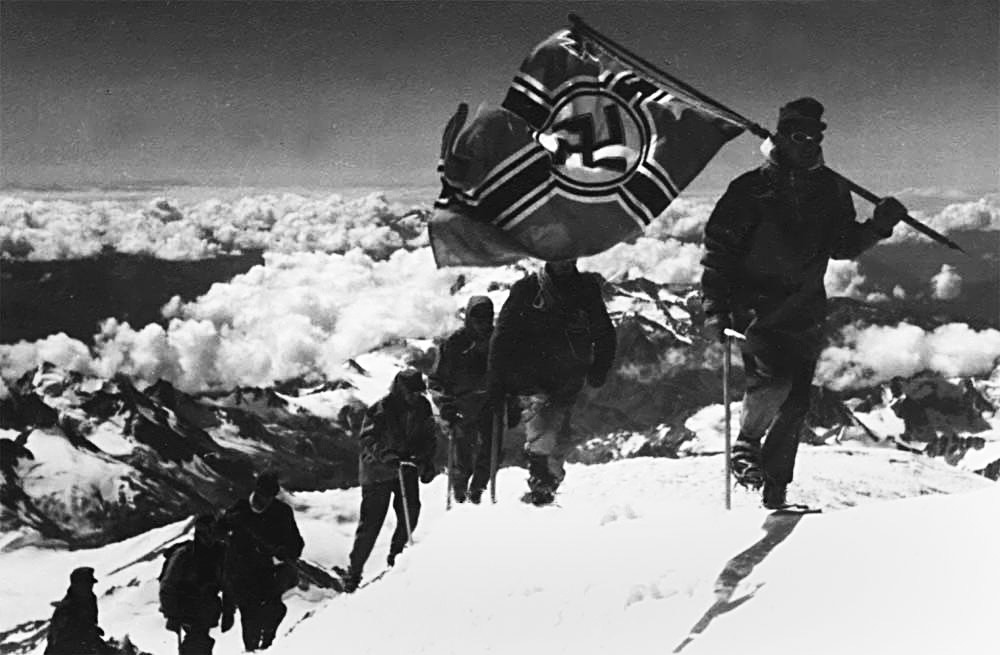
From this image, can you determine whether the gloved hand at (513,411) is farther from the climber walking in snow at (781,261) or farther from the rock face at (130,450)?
the climber walking in snow at (781,261)

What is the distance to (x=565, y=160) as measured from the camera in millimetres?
7633

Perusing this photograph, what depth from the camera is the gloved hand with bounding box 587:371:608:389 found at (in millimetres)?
7859

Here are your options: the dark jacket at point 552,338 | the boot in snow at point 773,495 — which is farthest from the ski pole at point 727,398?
the dark jacket at point 552,338

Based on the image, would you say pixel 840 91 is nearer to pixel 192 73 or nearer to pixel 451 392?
pixel 451 392

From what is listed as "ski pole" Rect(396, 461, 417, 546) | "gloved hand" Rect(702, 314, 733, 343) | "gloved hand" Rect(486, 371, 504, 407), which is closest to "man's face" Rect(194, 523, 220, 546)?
"ski pole" Rect(396, 461, 417, 546)

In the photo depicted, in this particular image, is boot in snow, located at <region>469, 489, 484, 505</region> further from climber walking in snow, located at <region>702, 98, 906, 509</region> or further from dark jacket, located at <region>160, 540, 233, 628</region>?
climber walking in snow, located at <region>702, 98, 906, 509</region>

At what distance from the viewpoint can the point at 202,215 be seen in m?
8.41

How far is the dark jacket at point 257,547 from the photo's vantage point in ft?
24.1

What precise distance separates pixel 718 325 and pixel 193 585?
298 cm

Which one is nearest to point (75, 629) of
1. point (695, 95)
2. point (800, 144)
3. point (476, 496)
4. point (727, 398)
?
point (476, 496)

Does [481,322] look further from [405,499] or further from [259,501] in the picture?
[259,501]

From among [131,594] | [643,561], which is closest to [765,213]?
[643,561]

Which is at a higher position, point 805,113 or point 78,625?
point 805,113

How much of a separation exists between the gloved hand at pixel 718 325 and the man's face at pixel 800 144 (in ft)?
3.01
